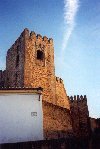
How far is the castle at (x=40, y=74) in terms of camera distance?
96.0 ft

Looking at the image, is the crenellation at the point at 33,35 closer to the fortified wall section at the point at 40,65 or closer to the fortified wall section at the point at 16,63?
the fortified wall section at the point at 40,65

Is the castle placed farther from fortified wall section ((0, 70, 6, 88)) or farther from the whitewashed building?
the whitewashed building

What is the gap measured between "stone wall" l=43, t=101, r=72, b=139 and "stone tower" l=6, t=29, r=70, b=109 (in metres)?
4.59

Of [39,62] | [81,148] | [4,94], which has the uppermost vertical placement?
[39,62]

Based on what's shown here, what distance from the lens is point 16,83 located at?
31.0 metres

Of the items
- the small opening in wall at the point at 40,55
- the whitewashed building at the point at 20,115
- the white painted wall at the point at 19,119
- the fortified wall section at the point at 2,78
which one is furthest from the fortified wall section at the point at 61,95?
the white painted wall at the point at 19,119

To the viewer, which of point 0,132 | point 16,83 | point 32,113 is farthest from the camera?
point 16,83

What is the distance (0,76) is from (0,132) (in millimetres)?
21546

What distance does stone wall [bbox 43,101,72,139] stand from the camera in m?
22.9

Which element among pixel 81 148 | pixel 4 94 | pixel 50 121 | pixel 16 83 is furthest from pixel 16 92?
pixel 16 83

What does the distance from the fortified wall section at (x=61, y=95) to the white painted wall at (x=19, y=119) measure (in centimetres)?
1526

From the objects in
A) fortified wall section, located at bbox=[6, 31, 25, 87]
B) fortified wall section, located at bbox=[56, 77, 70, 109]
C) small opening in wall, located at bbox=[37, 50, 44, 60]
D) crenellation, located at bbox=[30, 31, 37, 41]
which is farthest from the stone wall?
crenellation, located at bbox=[30, 31, 37, 41]

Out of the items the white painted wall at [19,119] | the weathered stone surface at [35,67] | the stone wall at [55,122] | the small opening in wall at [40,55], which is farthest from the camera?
the small opening in wall at [40,55]

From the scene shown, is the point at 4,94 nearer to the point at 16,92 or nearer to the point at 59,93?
the point at 16,92
